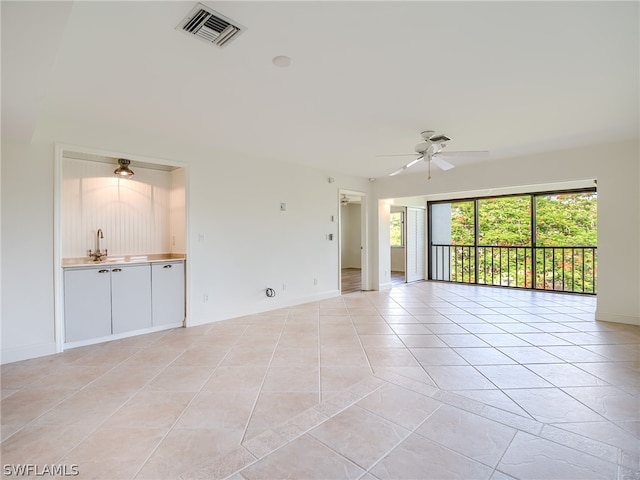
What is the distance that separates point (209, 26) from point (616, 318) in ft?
18.9

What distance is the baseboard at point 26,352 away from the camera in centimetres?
304

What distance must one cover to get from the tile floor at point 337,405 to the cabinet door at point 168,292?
0.22 metres

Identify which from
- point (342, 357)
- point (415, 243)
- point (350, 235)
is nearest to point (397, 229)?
point (415, 243)

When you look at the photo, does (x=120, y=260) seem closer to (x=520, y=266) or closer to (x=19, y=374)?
(x=19, y=374)

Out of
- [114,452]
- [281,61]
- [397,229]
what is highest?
[281,61]

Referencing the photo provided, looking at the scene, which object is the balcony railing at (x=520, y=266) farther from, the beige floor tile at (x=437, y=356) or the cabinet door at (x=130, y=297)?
the cabinet door at (x=130, y=297)

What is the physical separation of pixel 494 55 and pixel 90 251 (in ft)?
15.6

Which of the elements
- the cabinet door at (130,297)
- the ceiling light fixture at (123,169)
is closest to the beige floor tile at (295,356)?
the cabinet door at (130,297)

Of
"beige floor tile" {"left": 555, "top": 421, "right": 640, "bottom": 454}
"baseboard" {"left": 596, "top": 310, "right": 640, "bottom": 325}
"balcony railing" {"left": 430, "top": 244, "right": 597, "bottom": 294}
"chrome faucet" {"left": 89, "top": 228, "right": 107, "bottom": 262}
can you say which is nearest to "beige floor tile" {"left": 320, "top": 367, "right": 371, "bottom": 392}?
"beige floor tile" {"left": 555, "top": 421, "right": 640, "bottom": 454}

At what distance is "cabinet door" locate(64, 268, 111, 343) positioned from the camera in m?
3.38

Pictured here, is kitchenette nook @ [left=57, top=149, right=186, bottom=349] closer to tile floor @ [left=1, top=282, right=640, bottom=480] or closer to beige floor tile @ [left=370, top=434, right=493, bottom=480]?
tile floor @ [left=1, top=282, right=640, bottom=480]

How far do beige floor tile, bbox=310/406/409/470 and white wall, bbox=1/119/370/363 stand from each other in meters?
2.86

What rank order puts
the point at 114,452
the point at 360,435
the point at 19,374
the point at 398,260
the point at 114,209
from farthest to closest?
the point at 398,260, the point at 114,209, the point at 19,374, the point at 360,435, the point at 114,452

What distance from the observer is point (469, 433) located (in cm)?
192
